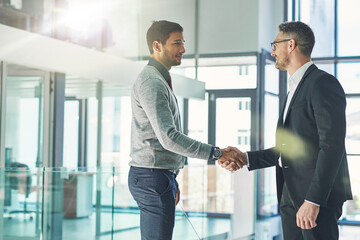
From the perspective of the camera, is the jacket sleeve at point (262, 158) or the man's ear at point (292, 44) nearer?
the man's ear at point (292, 44)

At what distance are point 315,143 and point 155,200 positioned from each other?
67 centimetres

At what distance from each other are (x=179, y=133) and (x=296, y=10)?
9194mm

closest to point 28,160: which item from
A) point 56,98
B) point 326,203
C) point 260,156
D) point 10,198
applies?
point 56,98

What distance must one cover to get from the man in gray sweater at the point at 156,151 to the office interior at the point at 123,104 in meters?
1.25

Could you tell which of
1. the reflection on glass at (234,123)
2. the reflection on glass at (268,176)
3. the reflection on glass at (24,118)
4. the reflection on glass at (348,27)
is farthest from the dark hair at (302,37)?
the reflection on glass at (348,27)

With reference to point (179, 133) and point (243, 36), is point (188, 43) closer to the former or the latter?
point (243, 36)

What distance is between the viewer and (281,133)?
7.84 ft

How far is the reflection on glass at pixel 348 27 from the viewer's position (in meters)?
10.6

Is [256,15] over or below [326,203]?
over

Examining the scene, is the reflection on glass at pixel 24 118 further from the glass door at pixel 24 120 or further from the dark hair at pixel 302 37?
the dark hair at pixel 302 37

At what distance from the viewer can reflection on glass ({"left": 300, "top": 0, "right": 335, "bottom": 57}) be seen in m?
10.6

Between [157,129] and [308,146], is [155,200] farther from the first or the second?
[308,146]

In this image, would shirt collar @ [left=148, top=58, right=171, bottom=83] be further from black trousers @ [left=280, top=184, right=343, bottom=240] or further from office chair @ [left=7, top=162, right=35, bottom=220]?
office chair @ [left=7, top=162, right=35, bottom=220]

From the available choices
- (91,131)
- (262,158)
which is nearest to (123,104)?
(91,131)
